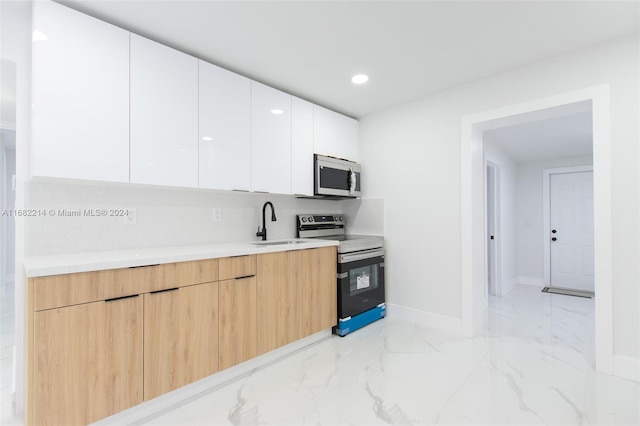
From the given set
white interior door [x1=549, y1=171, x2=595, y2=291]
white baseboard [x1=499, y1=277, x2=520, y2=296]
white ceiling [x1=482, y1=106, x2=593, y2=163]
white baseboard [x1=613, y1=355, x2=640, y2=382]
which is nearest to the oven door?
white baseboard [x1=613, y1=355, x2=640, y2=382]

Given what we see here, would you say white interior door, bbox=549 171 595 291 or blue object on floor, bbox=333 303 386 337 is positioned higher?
white interior door, bbox=549 171 595 291

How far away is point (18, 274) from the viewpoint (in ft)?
5.88

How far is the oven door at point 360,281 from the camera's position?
2.90 m

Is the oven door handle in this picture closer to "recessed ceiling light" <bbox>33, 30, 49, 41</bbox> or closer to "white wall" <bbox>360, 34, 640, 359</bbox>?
"white wall" <bbox>360, 34, 640, 359</bbox>

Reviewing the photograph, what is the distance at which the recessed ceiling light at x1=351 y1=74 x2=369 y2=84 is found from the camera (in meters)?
2.67

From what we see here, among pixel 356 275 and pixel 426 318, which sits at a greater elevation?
pixel 356 275

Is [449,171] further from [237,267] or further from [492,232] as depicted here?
[492,232]

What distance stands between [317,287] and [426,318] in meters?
1.26

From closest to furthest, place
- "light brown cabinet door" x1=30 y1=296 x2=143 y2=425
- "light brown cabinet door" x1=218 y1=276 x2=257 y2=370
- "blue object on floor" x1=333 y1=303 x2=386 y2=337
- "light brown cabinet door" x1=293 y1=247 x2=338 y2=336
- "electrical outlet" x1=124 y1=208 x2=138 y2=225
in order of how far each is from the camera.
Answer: "light brown cabinet door" x1=30 y1=296 x2=143 y2=425 < "light brown cabinet door" x1=218 y1=276 x2=257 y2=370 < "electrical outlet" x1=124 y1=208 x2=138 y2=225 < "light brown cabinet door" x1=293 y1=247 x2=338 y2=336 < "blue object on floor" x1=333 y1=303 x2=386 y2=337

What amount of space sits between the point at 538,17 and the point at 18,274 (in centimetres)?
349

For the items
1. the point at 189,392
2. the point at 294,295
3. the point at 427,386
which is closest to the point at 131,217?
the point at 189,392

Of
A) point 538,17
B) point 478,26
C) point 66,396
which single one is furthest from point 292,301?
point 538,17

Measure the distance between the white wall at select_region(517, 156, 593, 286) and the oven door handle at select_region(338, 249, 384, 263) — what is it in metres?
3.56

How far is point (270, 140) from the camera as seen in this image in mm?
2727
